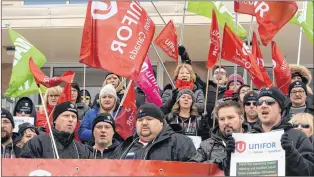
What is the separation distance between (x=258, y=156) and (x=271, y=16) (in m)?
4.43

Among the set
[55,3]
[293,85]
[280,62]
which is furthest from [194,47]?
[293,85]

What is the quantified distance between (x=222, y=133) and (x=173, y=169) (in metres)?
0.77

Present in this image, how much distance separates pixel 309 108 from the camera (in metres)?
8.73

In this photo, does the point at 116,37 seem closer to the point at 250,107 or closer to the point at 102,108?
the point at 102,108

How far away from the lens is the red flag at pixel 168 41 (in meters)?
10.9

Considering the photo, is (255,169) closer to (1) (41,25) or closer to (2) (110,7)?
(2) (110,7)

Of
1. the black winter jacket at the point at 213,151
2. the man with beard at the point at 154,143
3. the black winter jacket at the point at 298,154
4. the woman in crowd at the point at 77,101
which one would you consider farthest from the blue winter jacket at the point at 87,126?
the black winter jacket at the point at 298,154

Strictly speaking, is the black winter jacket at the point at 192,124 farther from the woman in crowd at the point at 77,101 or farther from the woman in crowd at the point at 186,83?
the woman in crowd at the point at 77,101

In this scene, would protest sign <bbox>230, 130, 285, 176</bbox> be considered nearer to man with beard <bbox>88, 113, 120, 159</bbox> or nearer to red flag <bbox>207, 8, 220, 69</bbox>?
man with beard <bbox>88, 113, 120, 159</bbox>

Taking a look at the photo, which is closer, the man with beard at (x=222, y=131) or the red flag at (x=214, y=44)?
the man with beard at (x=222, y=131)

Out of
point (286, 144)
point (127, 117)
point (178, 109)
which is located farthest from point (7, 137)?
point (286, 144)

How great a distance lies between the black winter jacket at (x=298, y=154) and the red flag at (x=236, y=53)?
279 cm

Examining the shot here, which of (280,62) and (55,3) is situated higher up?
(55,3)

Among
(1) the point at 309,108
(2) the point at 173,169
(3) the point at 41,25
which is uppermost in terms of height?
(3) the point at 41,25
